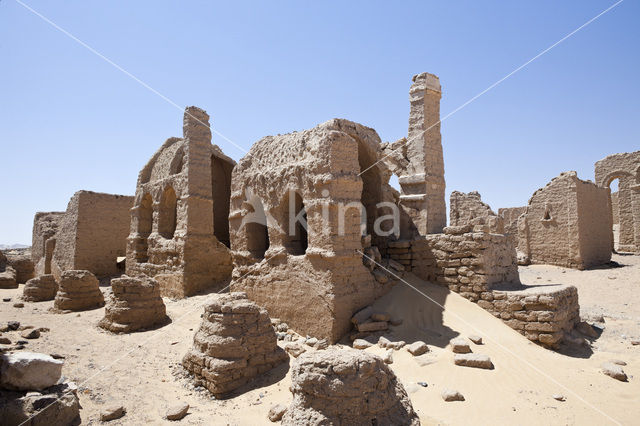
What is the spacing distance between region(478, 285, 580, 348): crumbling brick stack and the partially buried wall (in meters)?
13.3

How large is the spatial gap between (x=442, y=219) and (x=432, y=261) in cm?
160

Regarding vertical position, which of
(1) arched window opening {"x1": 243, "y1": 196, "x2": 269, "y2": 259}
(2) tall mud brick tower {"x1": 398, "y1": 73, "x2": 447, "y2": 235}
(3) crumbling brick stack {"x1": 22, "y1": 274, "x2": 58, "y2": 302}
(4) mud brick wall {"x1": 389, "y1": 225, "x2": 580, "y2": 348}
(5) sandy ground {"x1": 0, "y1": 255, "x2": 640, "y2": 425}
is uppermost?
(2) tall mud brick tower {"x1": 398, "y1": 73, "x2": 447, "y2": 235}

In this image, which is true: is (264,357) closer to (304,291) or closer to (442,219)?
(304,291)

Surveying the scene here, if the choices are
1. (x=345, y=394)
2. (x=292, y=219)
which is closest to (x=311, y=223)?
(x=292, y=219)

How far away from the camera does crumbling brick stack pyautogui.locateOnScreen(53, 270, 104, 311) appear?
30.6 feet

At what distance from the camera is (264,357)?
5430 millimetres

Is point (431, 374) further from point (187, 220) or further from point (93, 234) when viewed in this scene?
point (93, 234)

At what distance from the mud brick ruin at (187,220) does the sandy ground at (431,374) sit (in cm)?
254

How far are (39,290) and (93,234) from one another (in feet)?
10.0

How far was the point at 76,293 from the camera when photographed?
31.0ft

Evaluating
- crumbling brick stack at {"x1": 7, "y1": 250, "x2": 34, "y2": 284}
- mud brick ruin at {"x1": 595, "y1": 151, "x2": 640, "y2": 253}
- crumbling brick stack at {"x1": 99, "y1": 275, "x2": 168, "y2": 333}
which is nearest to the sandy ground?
crumbling brick stack at {"x1": 99, "y1": 275, "x2": 168, "y2": 333}

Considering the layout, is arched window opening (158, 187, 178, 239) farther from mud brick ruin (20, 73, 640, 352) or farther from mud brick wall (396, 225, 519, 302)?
mud brick wall (396, 225, 519, 302)

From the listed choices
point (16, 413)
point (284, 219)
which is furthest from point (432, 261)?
point (16, 413)

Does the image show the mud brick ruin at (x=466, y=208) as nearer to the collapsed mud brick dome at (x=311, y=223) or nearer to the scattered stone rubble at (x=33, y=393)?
the collapsed mud brick dome at (x=311, y=223)
